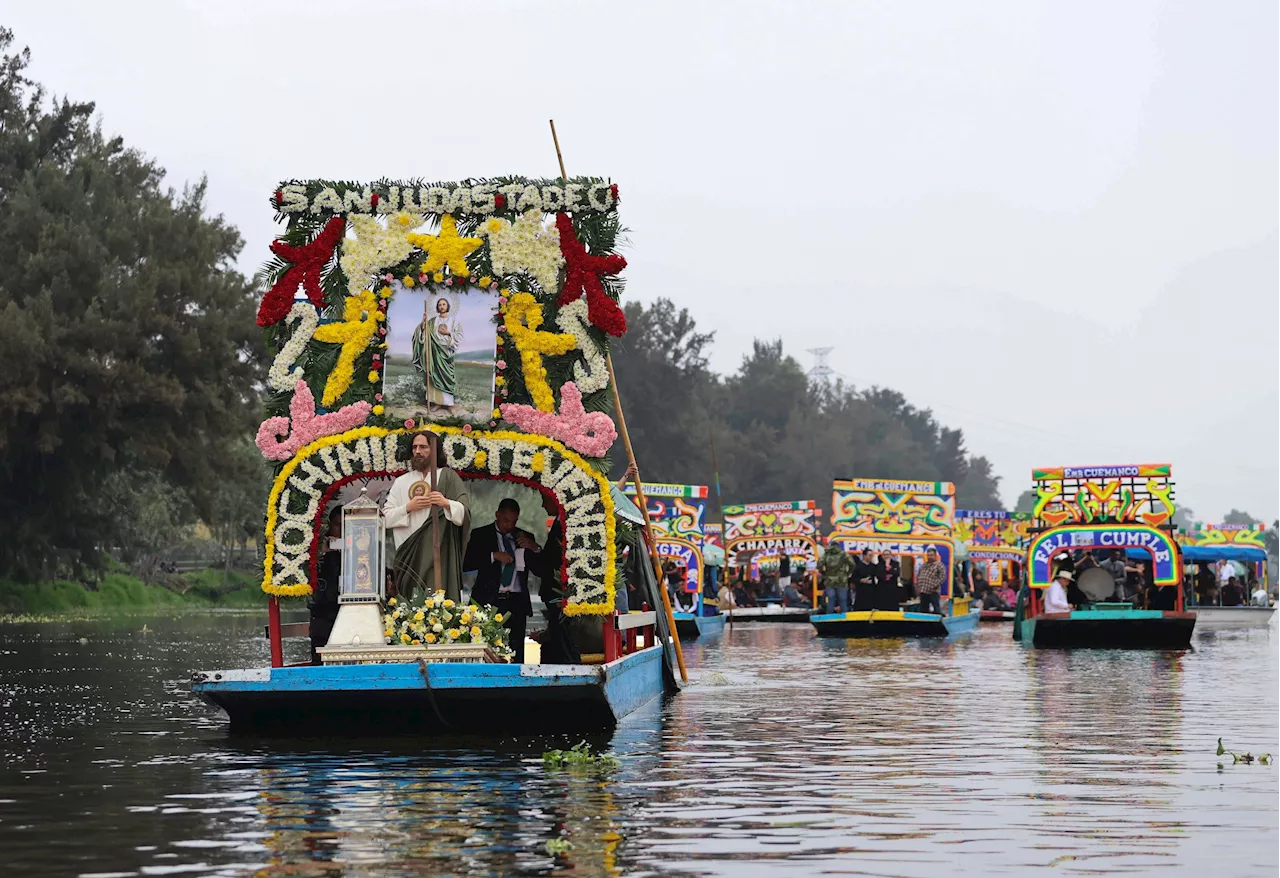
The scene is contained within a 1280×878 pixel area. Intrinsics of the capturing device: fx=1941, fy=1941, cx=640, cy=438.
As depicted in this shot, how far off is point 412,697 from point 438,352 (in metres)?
3.42

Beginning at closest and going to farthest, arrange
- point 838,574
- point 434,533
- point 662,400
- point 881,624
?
point 434,533 → point 881,624 → point 838,574 → point 662,400

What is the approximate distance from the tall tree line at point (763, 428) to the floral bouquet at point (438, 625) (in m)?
57.8

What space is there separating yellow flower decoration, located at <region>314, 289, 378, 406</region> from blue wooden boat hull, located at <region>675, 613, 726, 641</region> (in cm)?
2415

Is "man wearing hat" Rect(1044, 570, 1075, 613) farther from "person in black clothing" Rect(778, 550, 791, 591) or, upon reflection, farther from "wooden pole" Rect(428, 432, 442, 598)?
"person in black clothing" Rect(778, 550, 791, 591)

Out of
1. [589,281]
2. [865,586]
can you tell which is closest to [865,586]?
[865,586]

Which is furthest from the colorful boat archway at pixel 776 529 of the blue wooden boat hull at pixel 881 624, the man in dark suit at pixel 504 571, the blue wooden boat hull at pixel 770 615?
the man in dark suit at pixel 504 571

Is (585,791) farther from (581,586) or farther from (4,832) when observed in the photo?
(581,586)

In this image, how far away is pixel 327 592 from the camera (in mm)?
17641

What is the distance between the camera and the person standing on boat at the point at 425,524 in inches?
663

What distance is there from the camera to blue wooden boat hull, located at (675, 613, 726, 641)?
43.2 meters

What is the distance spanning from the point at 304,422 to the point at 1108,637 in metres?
20.7

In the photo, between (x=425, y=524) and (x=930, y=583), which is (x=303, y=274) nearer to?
(x=425, y=524)

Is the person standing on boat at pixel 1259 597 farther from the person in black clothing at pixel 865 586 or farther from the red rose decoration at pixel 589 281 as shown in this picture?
the red rose decoration at pixel 589 281

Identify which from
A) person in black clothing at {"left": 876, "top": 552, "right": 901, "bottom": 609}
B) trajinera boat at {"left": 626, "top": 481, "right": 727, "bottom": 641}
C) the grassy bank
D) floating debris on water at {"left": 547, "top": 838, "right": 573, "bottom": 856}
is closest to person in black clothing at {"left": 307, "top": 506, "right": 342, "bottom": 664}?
floating debris on water at {"left": 547, "top": 838, "right": 573, "bottom": 856}
